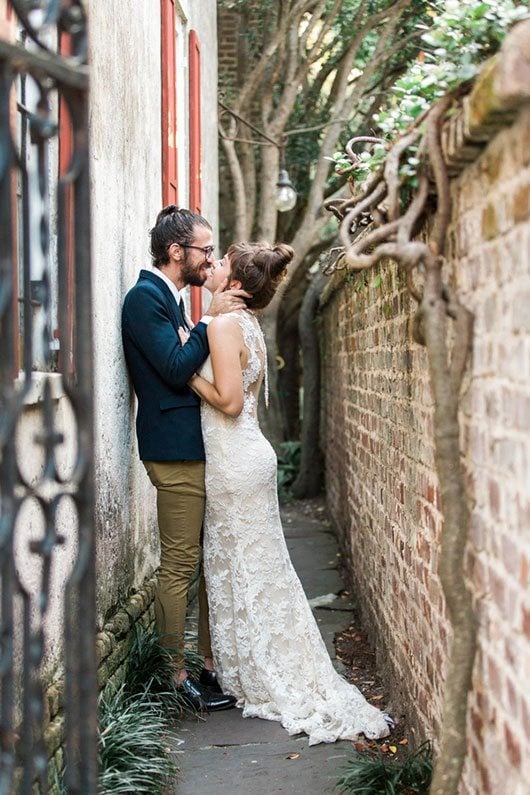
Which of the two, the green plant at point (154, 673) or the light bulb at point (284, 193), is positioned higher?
the light bulb at point (284, 193)

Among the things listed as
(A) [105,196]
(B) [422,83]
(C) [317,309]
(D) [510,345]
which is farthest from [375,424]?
(C) [317,309]

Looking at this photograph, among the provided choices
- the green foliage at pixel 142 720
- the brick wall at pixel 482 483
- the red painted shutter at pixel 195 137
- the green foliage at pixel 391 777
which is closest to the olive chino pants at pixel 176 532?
the green foliage at pixel 142 720

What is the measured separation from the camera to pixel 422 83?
10.6ft

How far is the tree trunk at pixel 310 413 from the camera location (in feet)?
40.1

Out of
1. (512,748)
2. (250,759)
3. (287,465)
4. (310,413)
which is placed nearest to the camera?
(512,748)

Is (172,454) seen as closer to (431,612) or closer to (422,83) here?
(431,612)

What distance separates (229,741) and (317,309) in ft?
25.8

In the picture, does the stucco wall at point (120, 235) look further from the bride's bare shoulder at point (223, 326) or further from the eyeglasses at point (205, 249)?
the bride's bare shoulder at point (223, 326)

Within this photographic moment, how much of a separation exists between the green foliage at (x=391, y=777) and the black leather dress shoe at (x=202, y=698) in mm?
1265

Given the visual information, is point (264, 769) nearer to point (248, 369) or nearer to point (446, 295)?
point (248, 369)

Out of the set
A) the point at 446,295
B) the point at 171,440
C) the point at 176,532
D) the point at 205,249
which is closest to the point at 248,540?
the point at 176,532

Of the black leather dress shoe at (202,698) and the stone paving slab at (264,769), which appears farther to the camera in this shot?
the black leather dress shoe at (202,698)

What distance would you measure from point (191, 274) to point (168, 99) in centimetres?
211

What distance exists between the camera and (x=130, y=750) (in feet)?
12.9
